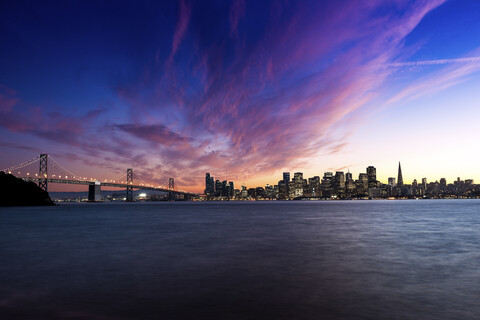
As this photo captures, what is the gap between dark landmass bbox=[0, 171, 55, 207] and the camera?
97.9 meters

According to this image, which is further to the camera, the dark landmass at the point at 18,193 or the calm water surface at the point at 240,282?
the dark landmass at the point at 18,193

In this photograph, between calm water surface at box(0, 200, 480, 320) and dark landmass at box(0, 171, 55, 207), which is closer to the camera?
calm water surface at box(0, 200, 480, 320)

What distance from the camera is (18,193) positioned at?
102375 mm

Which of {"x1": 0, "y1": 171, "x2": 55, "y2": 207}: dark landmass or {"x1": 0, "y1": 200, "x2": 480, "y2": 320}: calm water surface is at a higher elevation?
{"x1": 0, "y1": 171, "x2": 55, "y2": 207}: dark landmass

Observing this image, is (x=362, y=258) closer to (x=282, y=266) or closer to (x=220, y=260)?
(x=282, y=266)

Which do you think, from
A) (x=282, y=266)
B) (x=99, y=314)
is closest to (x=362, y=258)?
(x=282, y=266)

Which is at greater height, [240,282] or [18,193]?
[18,193]

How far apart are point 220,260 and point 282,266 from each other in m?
3.29

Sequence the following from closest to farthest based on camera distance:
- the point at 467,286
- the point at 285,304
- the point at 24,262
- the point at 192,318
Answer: the point at 192,318
the point at 285,304
the point at 467,286
the point at 24,262

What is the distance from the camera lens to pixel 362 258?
16609mm

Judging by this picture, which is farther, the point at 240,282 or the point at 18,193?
the point at 18,193

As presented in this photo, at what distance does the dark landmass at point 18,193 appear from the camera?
97912 millimetres

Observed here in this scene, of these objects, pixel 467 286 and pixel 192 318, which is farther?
pixel 467 286

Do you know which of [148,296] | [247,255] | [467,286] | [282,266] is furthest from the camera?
[247,255]
